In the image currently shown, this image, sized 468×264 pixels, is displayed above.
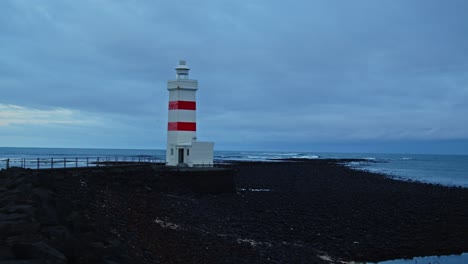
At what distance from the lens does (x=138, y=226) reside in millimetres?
11953

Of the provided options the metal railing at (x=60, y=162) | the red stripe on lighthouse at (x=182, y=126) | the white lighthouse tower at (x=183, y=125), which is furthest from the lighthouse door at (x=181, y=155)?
the metal railing at (x=60, y=162)

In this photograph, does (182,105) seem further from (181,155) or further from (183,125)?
(181,155)

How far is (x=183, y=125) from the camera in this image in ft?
78.2

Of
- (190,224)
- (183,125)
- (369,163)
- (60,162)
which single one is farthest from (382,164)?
(190,224)

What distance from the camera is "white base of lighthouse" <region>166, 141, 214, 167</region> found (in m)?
23.8

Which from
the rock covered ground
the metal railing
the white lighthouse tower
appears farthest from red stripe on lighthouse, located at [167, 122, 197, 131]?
the metal railing

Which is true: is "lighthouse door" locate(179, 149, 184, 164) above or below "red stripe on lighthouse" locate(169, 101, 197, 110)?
below

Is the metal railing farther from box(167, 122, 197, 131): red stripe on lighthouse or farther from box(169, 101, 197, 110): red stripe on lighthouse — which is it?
box(169, 101, 197, 110): red stripe on lighthouse

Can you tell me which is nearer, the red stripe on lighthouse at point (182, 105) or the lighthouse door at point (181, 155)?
the red stripe on lighthouse at point (182, 105)

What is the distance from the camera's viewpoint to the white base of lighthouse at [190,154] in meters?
23.8

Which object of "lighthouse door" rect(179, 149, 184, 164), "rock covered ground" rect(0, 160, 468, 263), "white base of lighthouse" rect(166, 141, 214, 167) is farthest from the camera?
"lighthouse door" rect(179, 149, 184, 164)

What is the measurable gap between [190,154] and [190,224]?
9.93 meters

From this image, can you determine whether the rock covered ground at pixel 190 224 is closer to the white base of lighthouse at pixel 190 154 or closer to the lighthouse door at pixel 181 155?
the white base of lighthouse at pixel 190 154

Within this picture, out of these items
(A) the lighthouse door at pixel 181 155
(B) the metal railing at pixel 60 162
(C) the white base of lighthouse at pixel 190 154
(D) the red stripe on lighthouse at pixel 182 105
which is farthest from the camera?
(B) the metal railing at pixel 60 162
